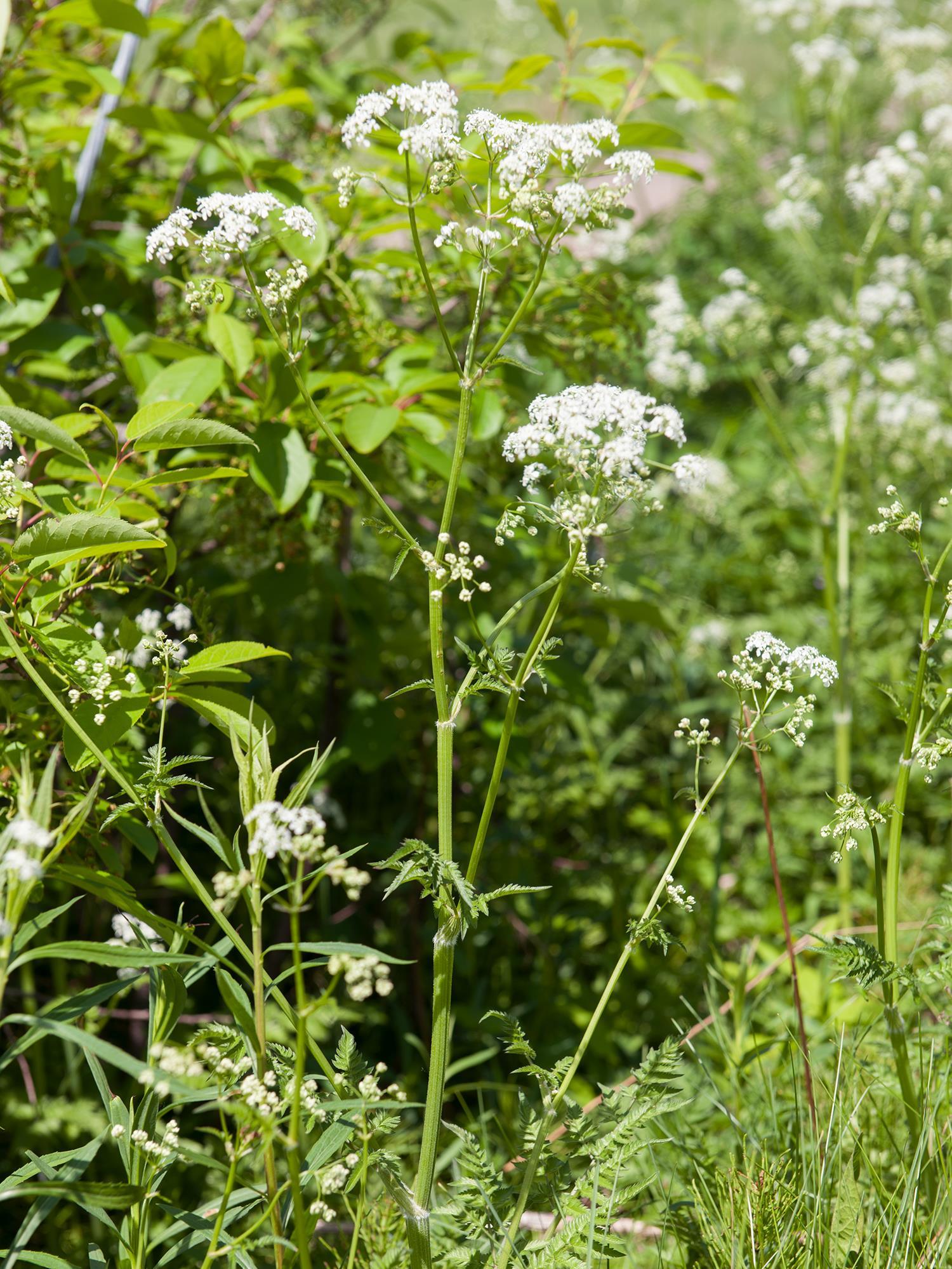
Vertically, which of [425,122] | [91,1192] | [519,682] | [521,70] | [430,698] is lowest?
[430,698]

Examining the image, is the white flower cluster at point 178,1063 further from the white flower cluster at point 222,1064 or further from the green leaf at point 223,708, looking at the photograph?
the green leaf at point 223,708

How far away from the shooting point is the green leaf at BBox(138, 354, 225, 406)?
66.2 inches

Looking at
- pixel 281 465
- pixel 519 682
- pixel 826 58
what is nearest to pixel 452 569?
pixel 519 682

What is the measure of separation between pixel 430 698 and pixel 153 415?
1175mm

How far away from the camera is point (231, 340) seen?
69.3 inches

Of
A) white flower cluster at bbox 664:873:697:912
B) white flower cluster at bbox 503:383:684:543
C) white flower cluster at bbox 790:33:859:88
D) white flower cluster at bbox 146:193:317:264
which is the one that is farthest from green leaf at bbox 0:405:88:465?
white flower cluster at bbox 790:33:859:88

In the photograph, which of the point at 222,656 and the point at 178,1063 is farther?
the point at 222,656

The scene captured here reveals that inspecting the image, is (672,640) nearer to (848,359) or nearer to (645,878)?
(645,878)

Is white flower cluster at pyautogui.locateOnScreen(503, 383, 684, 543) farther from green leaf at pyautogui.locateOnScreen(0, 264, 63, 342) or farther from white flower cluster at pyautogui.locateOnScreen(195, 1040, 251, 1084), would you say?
green leaf at pyautogui.locateOnScreen(0, 264, 63, 342)

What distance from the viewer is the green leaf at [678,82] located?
2.05 metres

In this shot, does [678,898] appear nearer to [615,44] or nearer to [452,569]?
[452,569]

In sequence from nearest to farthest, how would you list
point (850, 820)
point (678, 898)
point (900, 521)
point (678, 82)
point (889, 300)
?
1. point (678, 898)
2. point (850, 820)
3. point (900, 521)
4. point (678, 82)
5. point (889, 300)

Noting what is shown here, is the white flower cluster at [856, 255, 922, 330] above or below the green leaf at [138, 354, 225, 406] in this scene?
above

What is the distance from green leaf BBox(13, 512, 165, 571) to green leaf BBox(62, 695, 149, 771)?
7.9 inches
